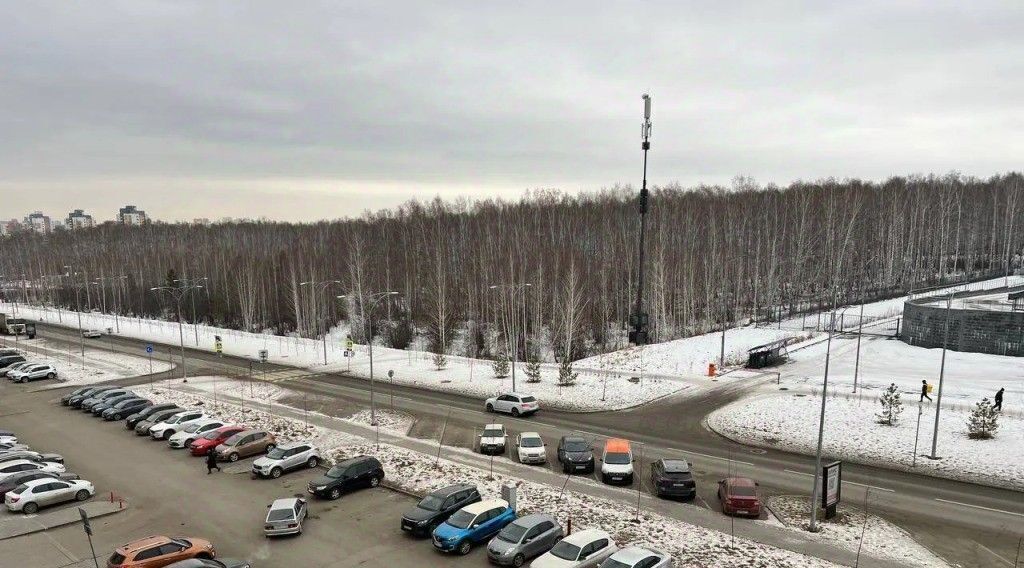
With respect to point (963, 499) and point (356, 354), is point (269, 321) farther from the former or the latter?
point (963, 499)

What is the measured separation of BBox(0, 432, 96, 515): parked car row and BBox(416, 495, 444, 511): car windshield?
546 inches

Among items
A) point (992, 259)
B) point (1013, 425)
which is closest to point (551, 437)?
point (1013, 425)

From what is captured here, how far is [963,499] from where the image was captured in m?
22.8

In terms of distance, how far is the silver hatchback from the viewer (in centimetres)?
1692

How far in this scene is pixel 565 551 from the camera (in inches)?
642

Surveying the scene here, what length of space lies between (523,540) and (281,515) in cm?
813

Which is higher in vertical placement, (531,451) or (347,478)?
(347,478)

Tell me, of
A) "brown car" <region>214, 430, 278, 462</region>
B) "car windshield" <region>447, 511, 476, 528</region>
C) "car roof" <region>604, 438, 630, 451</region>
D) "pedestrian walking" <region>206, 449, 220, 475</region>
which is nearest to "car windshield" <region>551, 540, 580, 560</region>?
"car windshield" <region>447, 511, 476, 528</region>

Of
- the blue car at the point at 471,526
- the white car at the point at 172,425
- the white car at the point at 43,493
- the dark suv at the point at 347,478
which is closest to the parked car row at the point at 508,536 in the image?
the blue car at the point at 471,526

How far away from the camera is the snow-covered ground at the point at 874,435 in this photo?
2584 centimetres

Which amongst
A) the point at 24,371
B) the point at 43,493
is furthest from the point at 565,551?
the point at 24,371

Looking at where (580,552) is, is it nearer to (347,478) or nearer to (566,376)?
(347,478)

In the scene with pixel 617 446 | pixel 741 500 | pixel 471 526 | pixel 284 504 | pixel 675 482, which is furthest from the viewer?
pixel 617 446

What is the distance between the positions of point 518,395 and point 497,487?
1268 cm
